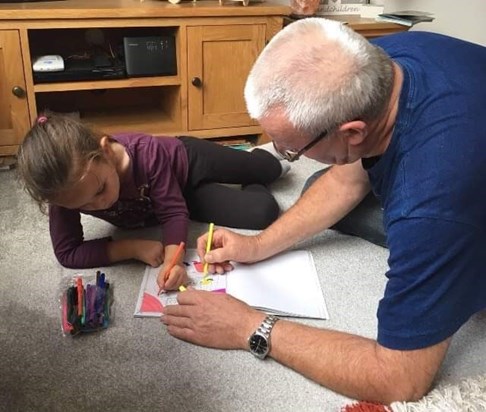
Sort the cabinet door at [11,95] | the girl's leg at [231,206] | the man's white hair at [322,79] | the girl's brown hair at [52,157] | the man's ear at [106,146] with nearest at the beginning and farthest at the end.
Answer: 1. the man's white hair at [322,79]
2. the girl's brown hair at [52,157]
3. the man's ear at [106,146]
4. the girl's leg at [231,206]
5. the cabinet door at [11,95]

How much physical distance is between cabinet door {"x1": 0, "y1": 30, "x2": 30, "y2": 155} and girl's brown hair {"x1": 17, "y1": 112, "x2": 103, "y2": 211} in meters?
0.72

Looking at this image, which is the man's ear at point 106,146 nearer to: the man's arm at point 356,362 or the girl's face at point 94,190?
the girl's face at point 94,190

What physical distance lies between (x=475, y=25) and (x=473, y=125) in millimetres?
1606

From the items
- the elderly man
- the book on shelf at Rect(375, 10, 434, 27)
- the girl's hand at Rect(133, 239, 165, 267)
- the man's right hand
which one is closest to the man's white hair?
the elderly man

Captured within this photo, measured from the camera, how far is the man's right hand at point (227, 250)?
1.19 metres

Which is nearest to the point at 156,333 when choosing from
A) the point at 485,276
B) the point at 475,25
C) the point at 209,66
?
the point at 485,276

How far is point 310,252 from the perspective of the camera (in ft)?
4.38

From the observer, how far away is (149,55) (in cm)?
188

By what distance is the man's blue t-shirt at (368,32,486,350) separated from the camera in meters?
0.75

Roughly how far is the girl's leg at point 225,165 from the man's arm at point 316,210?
31cm

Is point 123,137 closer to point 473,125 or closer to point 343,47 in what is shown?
point 343,47

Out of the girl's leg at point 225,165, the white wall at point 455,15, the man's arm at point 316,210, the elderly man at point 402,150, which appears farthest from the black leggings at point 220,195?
the white wall at point 455,15

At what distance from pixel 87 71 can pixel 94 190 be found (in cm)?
85

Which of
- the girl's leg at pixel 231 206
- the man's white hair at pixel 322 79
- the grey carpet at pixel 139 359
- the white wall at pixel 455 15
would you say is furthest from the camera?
the white wall at pixel 455 15
